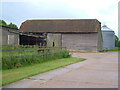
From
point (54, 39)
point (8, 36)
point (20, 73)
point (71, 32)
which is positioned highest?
point (71, 32)

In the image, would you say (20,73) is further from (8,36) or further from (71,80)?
(8,36)

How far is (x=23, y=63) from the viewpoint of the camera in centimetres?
1346

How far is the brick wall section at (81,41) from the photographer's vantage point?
4828 centimetres

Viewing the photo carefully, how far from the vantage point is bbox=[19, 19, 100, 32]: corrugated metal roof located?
49.8 metres

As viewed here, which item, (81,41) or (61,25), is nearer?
(81,41)

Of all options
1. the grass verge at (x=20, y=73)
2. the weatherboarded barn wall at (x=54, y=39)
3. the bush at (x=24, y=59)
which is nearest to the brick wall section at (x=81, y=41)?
the weatherboarded barn wall at (x=54, y=39)

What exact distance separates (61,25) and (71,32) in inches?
159

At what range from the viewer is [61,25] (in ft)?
171

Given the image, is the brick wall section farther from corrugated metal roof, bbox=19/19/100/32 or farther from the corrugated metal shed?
the corrugated metal shed

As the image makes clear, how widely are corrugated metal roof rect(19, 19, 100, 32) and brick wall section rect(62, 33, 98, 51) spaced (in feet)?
4.63

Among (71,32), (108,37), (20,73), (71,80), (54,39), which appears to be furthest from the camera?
(108,37)

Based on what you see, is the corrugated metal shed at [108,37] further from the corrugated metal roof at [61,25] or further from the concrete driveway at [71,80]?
the concrete driveway at [71,80]

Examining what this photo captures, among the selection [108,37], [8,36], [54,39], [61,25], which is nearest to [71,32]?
[61,25]

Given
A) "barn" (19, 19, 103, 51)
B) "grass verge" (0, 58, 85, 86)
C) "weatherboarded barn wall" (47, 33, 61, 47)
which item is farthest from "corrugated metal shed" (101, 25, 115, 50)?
"grass verge" (0, 58, 85, 86)
